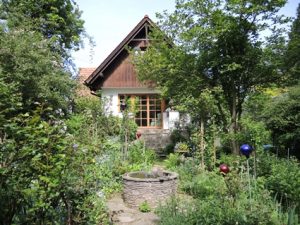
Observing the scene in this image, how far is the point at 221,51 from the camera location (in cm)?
923

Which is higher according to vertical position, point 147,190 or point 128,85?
point 128,85

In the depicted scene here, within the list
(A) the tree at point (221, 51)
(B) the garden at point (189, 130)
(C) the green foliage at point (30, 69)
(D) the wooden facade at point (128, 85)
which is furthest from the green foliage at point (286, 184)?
(D) the wooden facade at point (128, 85)

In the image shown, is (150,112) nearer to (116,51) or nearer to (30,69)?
(116,51)

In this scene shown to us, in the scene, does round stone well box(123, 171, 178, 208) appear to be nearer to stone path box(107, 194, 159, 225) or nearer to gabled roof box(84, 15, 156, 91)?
stone path box(107, 194, 159, 225)

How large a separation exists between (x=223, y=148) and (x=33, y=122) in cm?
977

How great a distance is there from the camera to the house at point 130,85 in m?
17.3

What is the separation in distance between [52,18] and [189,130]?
1037cm

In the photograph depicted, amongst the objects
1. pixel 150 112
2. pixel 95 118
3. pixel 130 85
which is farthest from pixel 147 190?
pixel 130 85

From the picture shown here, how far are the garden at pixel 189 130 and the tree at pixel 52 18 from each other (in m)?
0.34

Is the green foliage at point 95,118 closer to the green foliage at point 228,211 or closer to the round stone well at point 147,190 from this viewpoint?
the round stone well at point 147,190

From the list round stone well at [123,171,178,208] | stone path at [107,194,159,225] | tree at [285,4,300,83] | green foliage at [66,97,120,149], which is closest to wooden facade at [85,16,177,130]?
green foliage at [66,97,120,149]

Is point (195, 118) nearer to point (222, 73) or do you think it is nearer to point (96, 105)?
point (222, 73)

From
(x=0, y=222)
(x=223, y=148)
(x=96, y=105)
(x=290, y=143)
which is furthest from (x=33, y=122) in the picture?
(x=96, y=105)

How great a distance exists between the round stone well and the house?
10.2 meters
